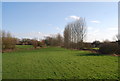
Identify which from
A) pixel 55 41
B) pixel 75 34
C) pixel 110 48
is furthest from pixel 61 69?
pixel 55 41

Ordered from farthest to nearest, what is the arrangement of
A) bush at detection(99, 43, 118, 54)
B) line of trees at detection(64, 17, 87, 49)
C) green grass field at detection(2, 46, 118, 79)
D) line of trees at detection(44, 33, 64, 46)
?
line of trees at detection(44, 33, 64, 46)
line of trees at detection(64, 17, 87, 49)
bush at detection(99, 43, 118, 54)
green grass field at detection(2, 46, 118, 79)

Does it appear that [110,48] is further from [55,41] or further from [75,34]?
[55,41]

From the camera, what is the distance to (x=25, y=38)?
135 ft

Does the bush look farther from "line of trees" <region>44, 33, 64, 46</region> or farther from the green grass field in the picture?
"line of trees" <region>44, 33, 64, 46</region>

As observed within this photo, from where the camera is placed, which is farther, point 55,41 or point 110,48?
point 55,41

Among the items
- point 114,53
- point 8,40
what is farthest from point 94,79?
point 8,40

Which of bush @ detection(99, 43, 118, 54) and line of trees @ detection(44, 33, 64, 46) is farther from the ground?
line of trees @ detection(44, 33, 64, 46)

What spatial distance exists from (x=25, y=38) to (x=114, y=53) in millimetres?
34828

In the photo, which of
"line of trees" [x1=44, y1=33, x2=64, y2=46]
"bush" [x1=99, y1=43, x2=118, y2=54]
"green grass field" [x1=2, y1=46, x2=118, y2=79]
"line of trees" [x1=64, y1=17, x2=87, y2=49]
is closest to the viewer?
"green grass field" [x1=2, y1=46, x2=118, y2=79]

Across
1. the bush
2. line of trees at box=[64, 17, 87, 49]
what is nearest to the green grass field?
the bush

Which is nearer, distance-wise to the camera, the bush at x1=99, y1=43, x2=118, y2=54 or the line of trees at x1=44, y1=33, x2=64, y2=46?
the bush at x1=99, y1=43, x2=118, y2=54

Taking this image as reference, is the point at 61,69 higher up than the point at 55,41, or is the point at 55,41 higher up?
the point at 55,41

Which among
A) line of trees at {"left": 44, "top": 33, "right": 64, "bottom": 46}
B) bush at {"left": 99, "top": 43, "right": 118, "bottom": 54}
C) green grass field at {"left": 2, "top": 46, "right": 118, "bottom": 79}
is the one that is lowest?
green grass field at {"left": 2, "top": 46, "right": 118, "bottom": 79}

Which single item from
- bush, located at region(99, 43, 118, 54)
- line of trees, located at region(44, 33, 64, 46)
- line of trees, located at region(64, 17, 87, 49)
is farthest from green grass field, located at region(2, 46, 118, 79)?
line of trees, located at region(44, 33, 64, 46)
